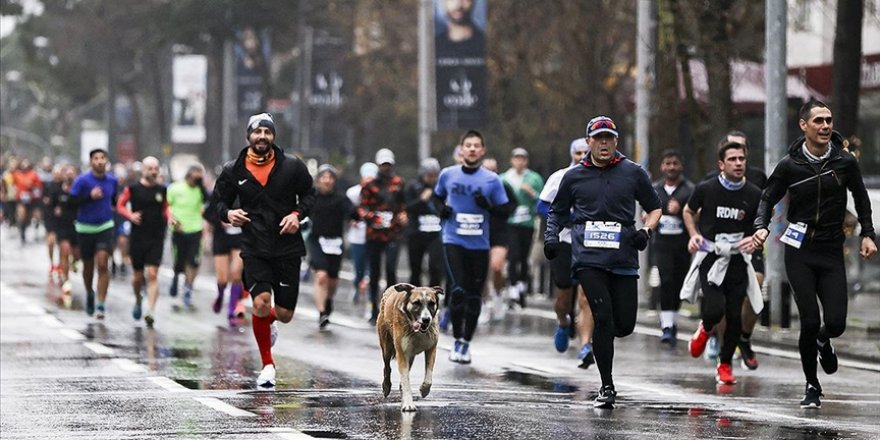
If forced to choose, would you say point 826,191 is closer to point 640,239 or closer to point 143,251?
point 640,239

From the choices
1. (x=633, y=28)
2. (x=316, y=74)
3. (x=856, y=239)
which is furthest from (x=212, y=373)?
(x=316, y=74)

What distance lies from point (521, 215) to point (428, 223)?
2914 mm

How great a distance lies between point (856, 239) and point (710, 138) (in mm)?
3011

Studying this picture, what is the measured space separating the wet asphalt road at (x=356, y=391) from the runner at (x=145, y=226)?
1.63 ft

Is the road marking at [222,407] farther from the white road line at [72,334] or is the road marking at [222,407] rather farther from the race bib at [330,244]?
the race bib at [330,244]

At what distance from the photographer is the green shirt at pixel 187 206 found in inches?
921

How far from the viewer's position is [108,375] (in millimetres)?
14289

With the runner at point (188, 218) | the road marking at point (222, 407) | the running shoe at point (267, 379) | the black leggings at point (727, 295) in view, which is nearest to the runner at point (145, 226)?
the runner at point (188, 218)

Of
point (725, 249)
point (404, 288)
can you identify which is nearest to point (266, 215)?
point (404, 288)

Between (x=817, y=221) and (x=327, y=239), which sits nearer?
(x=817, y=221)

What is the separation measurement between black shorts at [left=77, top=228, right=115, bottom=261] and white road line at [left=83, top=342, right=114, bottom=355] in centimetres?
381

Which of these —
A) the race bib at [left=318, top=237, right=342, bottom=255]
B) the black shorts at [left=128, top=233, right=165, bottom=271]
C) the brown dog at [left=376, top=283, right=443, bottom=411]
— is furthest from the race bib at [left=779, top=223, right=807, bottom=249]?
the black shorts at [left=128, top=233, right=165, bottom=271]

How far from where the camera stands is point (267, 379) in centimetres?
1309

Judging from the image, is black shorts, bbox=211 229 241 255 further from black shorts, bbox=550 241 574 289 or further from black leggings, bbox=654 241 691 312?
black shorts, bbox=550 241 574 289
